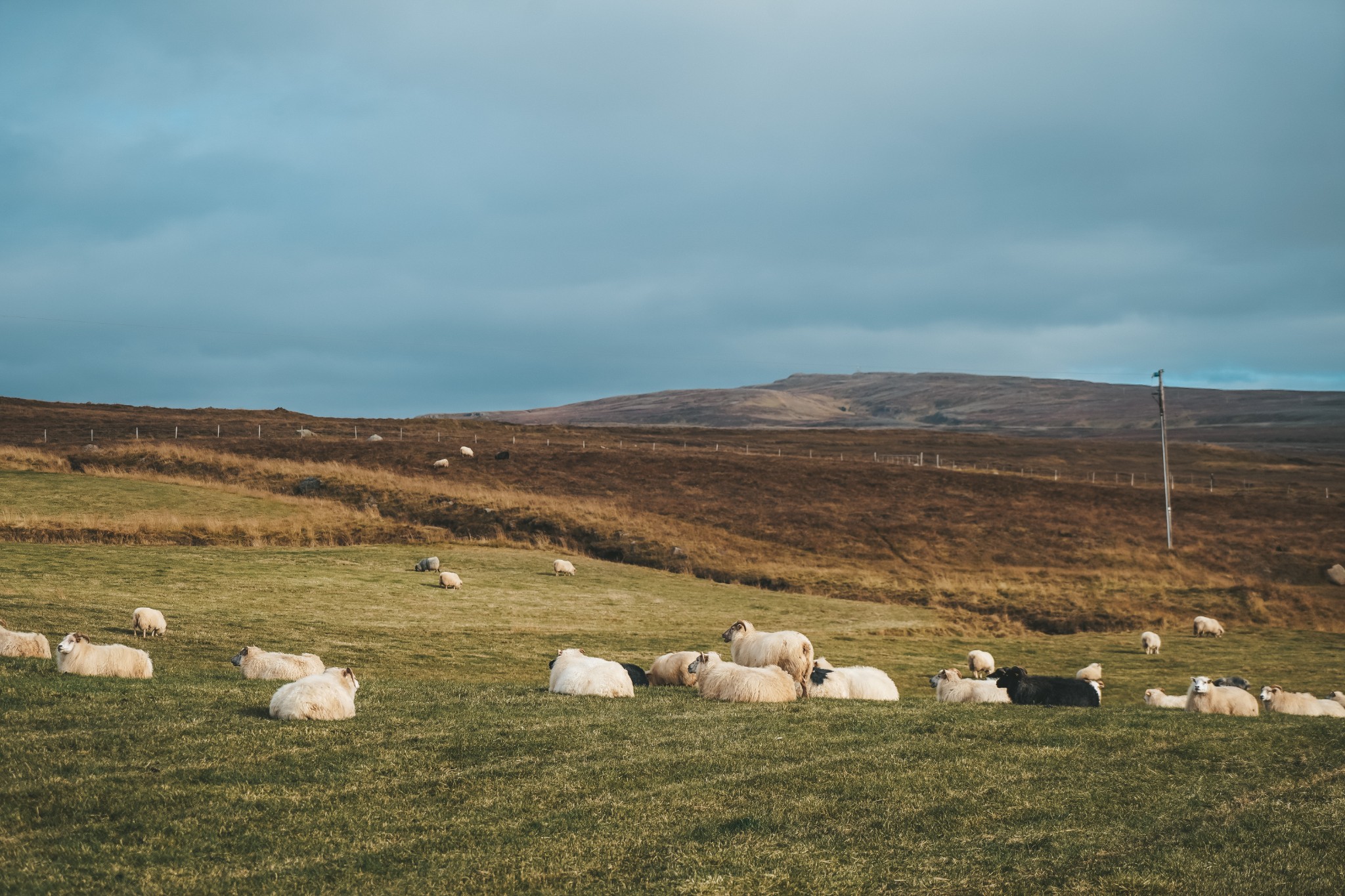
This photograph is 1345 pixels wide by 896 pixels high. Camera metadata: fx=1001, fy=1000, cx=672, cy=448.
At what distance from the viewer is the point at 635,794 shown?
32.0 ft

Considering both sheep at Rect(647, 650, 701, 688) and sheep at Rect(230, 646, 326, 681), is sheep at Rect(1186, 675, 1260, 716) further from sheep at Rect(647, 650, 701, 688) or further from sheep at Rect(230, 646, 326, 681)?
sheep at Rect(230, 646, 326, 681)

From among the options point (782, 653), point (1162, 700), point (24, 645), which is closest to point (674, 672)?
point (782, 653)

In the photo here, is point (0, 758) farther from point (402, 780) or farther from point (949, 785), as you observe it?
point (949, 785)

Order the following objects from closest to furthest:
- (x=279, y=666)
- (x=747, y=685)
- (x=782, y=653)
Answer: (x=747, y=685) < (x=279, y=666) < (x=782, y=653)

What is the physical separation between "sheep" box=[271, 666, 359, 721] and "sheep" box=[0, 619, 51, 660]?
256 inches

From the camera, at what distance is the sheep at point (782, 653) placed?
18719 millimetres

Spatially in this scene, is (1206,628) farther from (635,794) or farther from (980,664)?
(635,794)

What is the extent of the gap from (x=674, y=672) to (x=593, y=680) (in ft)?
9.34

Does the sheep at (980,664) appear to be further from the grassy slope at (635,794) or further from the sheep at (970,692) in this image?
the grassy slope at (635,794)

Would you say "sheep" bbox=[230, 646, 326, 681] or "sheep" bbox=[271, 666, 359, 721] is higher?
"sheep" bbox=[271, 666, 359, 721]

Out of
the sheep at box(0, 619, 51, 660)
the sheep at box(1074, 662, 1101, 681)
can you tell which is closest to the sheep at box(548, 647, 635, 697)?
the sheep at box(0, 619, 51, 660)

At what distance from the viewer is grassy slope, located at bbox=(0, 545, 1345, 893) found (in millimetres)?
7738

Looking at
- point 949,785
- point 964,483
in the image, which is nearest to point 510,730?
point 949,785

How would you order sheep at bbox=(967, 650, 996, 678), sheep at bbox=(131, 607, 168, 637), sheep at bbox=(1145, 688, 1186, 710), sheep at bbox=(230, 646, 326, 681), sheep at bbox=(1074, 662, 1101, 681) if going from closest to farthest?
sheep at bbox=(230, 646, 326, 681) < sheep at bbox=(1145, 688, 1186, 710) < sheep at bbox=(131, 607, 168, 637) < sheep at bbox=(1074, 662, 1101, 681) < sheep at bbox=(967, 650, 996, 678)
